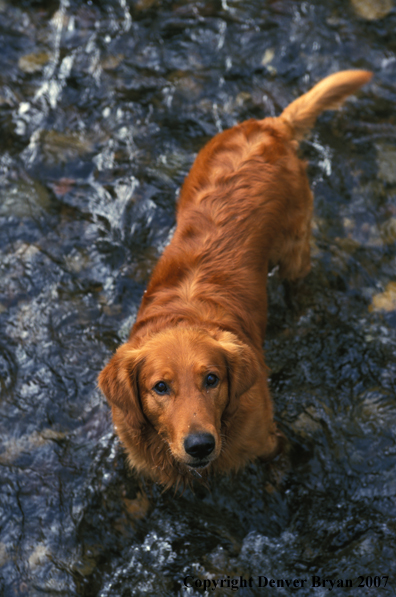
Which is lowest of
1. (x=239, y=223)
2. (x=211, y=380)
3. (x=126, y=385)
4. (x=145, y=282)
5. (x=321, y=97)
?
(x=145, y=282)

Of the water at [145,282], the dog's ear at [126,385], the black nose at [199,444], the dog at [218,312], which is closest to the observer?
the black nose at [199,444]

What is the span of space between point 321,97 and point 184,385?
2.77m

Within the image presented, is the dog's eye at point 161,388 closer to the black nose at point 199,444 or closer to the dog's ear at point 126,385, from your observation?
the dog's ear at point 126,385

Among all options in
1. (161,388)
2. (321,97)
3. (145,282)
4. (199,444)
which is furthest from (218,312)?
(321,97)

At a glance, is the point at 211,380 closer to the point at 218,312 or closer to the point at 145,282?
the point at 218,312

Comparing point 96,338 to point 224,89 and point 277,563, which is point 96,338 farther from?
point 224,89

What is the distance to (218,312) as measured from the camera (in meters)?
3.44

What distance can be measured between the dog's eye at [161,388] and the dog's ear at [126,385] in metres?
0.17

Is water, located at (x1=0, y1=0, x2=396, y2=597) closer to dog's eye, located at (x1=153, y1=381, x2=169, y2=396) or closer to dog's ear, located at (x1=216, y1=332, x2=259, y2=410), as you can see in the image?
dog's ear, located at (x1=216, y1=332, x2=259, y2=410)

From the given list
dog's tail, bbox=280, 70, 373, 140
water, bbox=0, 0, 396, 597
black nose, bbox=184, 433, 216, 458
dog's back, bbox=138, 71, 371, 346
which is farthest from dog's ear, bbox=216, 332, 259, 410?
dog's tail, bbox=280, 70, 373, 140

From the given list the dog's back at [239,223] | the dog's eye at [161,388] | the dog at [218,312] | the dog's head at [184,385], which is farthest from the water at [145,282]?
the dog's eye at [161,388]

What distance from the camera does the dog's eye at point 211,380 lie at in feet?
9.75

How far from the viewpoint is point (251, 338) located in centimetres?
371

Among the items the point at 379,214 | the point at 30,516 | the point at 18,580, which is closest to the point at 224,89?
the point at 379,214
